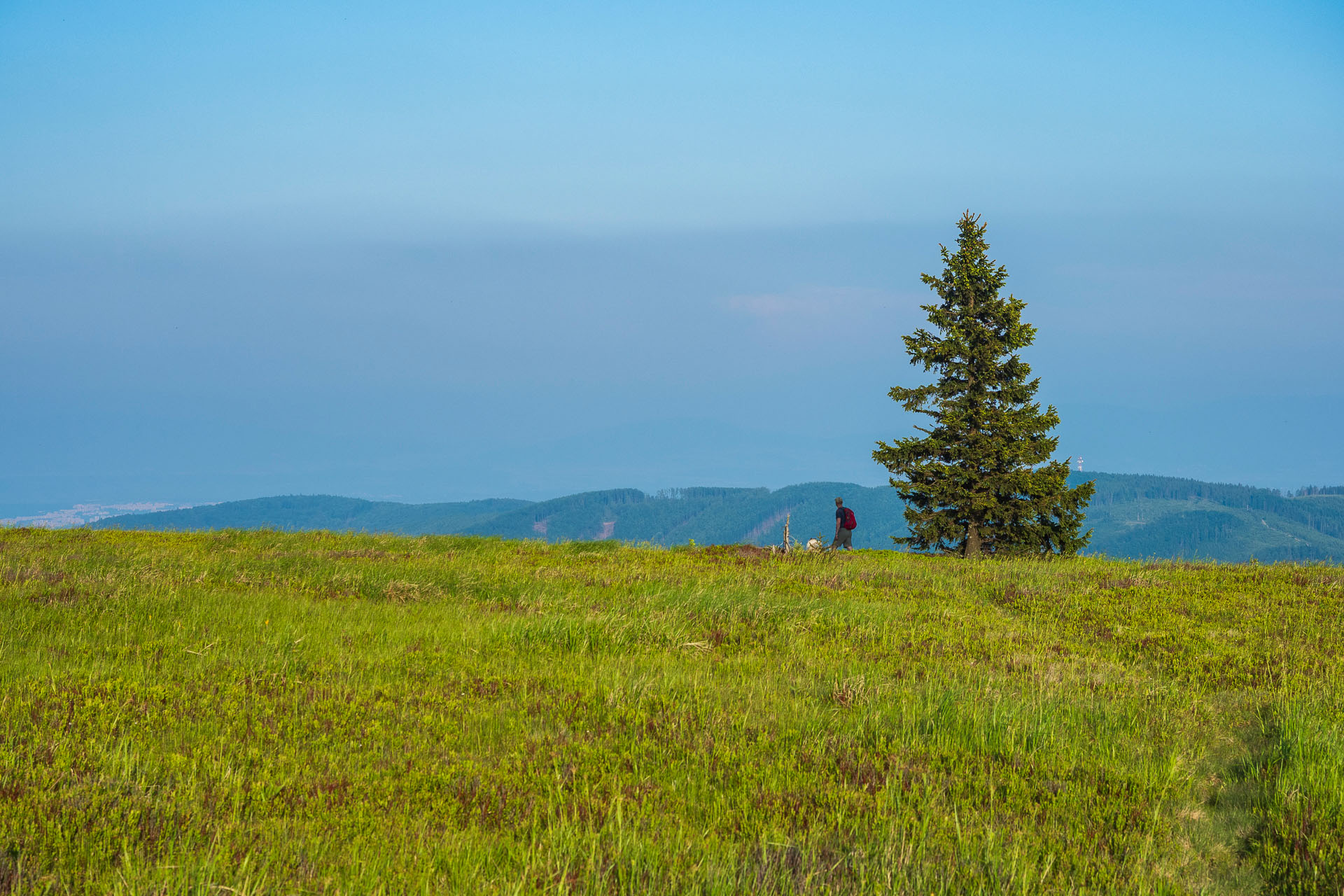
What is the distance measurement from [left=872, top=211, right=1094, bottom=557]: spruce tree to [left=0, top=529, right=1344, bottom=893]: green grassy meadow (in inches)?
637

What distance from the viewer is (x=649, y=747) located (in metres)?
7.05

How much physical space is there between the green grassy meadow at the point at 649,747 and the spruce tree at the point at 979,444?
16.2 metres

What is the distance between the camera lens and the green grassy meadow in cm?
512

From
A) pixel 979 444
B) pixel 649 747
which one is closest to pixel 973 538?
pixel 979 444

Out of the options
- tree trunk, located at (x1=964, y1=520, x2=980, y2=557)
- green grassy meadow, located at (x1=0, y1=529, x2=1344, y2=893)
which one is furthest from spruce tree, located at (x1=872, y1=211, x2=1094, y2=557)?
green grassy meadow, located at (x1=0, y1=529, x2=1344, y2=893)

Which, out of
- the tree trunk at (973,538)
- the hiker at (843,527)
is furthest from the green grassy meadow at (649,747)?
the tree trunk at (973,538)

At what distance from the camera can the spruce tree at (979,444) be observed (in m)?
30.4

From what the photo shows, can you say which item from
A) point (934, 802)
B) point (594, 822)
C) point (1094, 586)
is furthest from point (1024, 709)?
point (1094, 586)

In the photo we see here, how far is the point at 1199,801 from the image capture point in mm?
6602

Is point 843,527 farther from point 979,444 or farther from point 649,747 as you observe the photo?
point 649,747

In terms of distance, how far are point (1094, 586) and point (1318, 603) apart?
379cm

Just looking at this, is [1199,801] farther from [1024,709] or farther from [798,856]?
[798,856]

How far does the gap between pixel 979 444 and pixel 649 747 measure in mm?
26251

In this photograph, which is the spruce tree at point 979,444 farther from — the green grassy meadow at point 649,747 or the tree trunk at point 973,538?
the green grassy meadow at point 649,747
